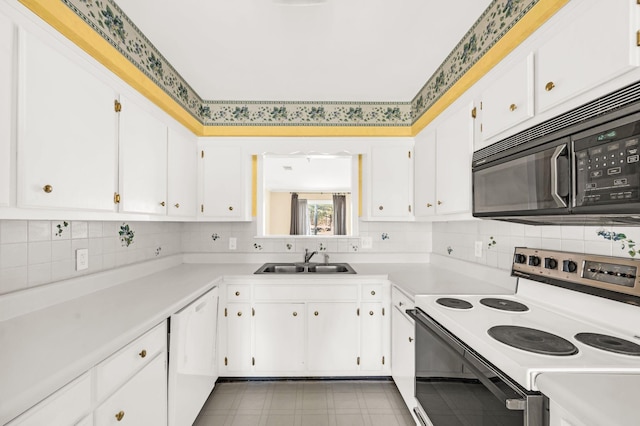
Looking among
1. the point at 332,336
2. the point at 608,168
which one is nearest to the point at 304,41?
the point at 608,168

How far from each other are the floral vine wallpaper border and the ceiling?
2.4 inches

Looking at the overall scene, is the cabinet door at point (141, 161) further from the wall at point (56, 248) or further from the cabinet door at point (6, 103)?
the cabinet door at point (6, 103)

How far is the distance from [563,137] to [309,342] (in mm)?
1974

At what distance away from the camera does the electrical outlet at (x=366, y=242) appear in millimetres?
2729

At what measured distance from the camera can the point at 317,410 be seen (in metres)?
1.92

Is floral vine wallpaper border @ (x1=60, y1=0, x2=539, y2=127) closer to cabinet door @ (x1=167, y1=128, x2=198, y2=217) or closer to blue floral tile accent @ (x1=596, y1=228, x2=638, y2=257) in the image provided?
cabinet door @ (x1=167, y1=128, x2=198, y2=217)

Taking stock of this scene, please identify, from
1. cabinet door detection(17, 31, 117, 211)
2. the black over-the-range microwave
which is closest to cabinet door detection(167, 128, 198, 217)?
cabinet door detection(17, 31, 117, 211)

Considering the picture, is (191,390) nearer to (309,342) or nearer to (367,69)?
(309,342)

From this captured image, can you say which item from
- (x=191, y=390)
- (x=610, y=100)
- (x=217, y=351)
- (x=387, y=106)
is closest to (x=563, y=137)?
(x=610, y=100)

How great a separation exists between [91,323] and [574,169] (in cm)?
183

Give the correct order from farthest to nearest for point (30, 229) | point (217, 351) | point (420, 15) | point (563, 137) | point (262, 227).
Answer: point (262, 227)
point (217, 351)
point (420, 15)
point (30, 229)
point (563, 137)

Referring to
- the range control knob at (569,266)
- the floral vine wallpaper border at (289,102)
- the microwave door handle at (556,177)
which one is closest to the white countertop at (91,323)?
the range control knob at (569,266)

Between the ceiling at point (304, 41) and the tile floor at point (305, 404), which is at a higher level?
the ceiling at point (304, 41)

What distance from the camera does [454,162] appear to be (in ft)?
5.78
